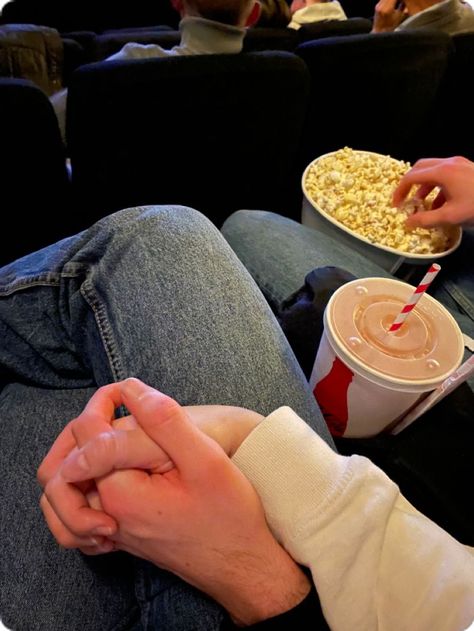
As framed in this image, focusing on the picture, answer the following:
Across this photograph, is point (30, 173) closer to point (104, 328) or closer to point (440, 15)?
point (104, 328)

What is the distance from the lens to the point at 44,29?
1.64m

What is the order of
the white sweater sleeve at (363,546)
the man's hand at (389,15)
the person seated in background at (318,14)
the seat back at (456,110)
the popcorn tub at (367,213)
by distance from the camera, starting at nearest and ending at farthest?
1. the white sweater sleeve at (363,546)
2. the popcorn tub at (367,213)
3. the seat back at (456,110)
4. the man's hand at (389,15)
5. the person seated in background at (318,14)

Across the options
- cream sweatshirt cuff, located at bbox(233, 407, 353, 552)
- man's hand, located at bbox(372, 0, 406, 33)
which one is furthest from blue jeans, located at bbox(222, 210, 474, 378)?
man's hand, located at bbox(372, 0, 406, 33)

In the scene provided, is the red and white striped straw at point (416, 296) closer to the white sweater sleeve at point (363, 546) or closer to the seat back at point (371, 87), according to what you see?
the white sweater sleeve at point (363, 546)

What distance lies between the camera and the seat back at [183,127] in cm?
100

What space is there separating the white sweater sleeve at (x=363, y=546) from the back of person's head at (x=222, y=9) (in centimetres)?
130

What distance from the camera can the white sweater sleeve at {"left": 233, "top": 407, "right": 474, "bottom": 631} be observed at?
1.33 feet

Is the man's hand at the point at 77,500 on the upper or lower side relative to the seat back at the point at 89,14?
upper

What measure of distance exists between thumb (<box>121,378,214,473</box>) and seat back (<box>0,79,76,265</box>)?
0.81 meters

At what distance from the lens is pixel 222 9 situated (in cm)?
128

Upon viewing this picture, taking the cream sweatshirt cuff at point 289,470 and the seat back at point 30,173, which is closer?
the cream sweatshirt cuff at point 289,470

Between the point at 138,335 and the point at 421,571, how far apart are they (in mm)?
405

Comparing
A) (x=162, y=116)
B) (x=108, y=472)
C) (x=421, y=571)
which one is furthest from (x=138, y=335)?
(x=162, y=116)

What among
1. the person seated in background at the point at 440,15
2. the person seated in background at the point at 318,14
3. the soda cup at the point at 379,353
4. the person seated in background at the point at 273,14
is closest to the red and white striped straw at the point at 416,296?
the soda cup at the point at 379,353
